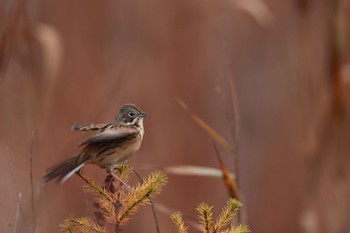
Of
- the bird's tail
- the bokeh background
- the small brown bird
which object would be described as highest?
the bokeh background

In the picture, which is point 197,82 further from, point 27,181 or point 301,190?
point 27,181

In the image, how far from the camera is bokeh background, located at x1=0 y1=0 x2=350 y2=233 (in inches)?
172

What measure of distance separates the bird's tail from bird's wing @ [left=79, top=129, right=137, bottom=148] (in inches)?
2.4

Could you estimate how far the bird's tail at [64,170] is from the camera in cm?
244

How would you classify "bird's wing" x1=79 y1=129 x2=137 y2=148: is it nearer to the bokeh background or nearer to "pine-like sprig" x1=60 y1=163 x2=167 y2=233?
"pine-like sprig" x1=60 y1=163 x2=167 y2=233

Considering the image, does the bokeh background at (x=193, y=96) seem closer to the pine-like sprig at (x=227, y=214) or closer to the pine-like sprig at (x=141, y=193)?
the pine-like sprig at (x=141, y=193)

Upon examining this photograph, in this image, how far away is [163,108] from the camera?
18.1 ft

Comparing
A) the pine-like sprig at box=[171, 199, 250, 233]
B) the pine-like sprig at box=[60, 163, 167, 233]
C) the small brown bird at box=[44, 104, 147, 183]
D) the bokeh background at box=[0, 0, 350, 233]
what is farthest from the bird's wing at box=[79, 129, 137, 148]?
the bokeh background at box=[0, 0, 350, 233]

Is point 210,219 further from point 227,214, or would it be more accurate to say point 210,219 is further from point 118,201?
point 118,201

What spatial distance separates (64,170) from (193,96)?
11.1 ft

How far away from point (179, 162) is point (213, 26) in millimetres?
1094

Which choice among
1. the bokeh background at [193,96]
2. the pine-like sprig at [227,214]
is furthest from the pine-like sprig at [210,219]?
the bokeh background at [193,96]

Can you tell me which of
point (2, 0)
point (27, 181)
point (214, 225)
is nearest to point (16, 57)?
point (2, 0)

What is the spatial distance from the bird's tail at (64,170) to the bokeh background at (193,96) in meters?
1.62
